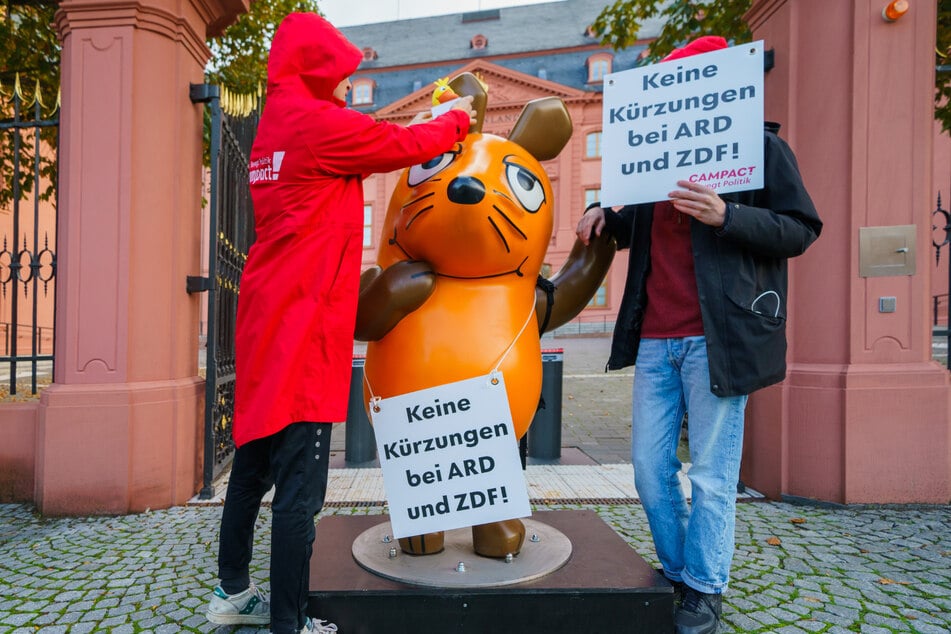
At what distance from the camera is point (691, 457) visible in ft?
8.14

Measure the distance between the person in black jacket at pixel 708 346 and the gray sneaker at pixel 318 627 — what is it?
4.09 ft

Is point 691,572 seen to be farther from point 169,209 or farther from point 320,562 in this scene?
point 169,209

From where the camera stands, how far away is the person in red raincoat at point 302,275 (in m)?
2.07

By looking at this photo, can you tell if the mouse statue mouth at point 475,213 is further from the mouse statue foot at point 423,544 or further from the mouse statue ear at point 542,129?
the mouse statue foot at point 423,544

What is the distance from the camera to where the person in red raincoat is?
6.80ft

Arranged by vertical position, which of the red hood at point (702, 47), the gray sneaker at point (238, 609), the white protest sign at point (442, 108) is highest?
the red hood at point (702, 47)

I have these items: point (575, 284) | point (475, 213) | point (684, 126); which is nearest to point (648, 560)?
point (575, 284)

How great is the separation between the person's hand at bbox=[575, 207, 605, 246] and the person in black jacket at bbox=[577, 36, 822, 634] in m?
0.24

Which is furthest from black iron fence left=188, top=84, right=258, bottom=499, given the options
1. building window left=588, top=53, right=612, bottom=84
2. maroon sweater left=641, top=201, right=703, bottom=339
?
building window left=588, top=53, right=612, bottom=84

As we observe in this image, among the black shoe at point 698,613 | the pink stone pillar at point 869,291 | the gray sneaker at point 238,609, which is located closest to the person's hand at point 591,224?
the black shoe at point 698,613

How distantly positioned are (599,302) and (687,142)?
77.5 feet

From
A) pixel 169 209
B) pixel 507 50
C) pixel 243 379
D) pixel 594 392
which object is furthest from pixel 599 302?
pixel 243 379

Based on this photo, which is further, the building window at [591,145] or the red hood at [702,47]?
the building window at [591,145]

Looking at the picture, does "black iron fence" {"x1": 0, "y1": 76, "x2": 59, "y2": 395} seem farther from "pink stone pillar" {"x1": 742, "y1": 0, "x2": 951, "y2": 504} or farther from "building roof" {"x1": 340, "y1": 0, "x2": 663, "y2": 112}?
"building roof" {"x1": 340, "y1": 0, "x2": 663, "y2": 112}
